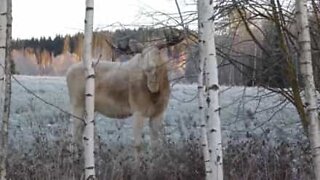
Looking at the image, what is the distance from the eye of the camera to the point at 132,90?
35.9ft

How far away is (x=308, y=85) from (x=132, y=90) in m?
5.47

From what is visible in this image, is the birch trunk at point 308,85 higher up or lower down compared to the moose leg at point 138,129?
higher up

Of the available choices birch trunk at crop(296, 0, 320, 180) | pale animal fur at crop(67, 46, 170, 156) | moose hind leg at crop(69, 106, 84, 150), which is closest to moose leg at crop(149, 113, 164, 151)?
pale animal fur at crop(67, 46, 170, 156)

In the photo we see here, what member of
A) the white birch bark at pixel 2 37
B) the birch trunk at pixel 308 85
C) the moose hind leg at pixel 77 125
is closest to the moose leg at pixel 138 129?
the moose hind leg at pixel 77 125

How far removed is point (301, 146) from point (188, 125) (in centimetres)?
504

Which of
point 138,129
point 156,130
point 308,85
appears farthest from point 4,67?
point 156,130

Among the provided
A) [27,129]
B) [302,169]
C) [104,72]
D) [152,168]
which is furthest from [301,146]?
[27,129]

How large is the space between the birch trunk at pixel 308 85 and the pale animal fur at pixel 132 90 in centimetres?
Result: 403

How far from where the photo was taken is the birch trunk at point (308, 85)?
5.67m

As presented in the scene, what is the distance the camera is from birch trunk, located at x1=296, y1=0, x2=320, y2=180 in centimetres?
567

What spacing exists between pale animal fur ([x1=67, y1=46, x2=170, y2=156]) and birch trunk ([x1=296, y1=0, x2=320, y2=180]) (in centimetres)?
403

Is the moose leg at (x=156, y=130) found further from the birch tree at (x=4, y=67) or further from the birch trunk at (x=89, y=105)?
the birch trunk at (x=89, y=105)

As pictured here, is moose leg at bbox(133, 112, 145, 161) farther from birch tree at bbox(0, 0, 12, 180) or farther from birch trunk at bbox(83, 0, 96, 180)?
birch trunk at bbox(83, 0, 96, 180)

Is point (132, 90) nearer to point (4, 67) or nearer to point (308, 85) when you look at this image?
point (4, 67)
